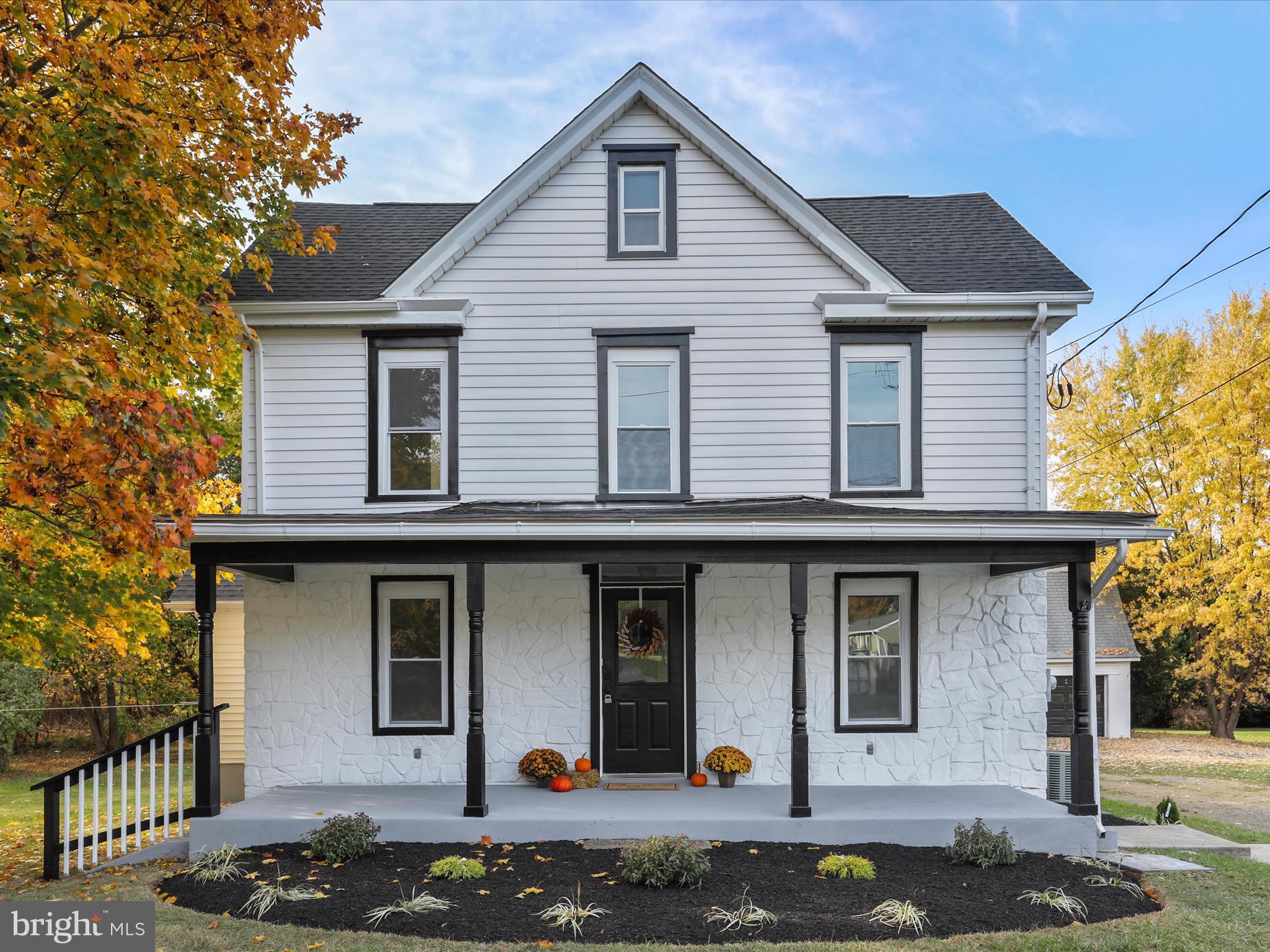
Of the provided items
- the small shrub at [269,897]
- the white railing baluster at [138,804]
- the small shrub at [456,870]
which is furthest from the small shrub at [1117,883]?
the white railing baluster at [138,804]

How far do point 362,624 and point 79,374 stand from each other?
5032mm

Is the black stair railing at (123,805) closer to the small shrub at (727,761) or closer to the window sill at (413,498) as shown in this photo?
the window sill at (413,498)

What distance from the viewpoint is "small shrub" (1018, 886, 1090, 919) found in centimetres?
634

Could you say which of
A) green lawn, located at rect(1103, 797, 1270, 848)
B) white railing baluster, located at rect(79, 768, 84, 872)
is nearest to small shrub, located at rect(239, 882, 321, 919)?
white railing baluster, located at rect(79, 768, 84, 872)

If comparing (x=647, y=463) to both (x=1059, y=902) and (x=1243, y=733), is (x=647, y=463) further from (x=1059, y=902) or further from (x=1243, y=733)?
(x=1243, y=733)

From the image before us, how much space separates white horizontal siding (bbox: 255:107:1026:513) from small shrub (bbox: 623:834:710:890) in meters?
4.33

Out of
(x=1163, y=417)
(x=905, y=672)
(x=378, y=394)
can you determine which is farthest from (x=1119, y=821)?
(x=1163, y=417)

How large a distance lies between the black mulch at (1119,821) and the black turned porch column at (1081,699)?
185cm

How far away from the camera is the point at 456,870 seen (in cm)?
701

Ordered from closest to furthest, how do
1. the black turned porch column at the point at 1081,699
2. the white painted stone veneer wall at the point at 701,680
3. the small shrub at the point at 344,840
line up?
the small shrub at the point at 344,840 → the black turned porch column at the point at 1081,699 → the white painted stone veneer wall at the point at 701,680

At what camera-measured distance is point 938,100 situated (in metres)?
19.7

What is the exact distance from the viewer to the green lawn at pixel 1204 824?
32.4 feet

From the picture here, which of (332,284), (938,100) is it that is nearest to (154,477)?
(332,284)

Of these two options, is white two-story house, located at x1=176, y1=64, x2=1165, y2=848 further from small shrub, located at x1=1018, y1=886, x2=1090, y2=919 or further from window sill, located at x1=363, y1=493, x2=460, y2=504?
small shrub, located at x1=1018, y1=886, x2=1090, y2=919
